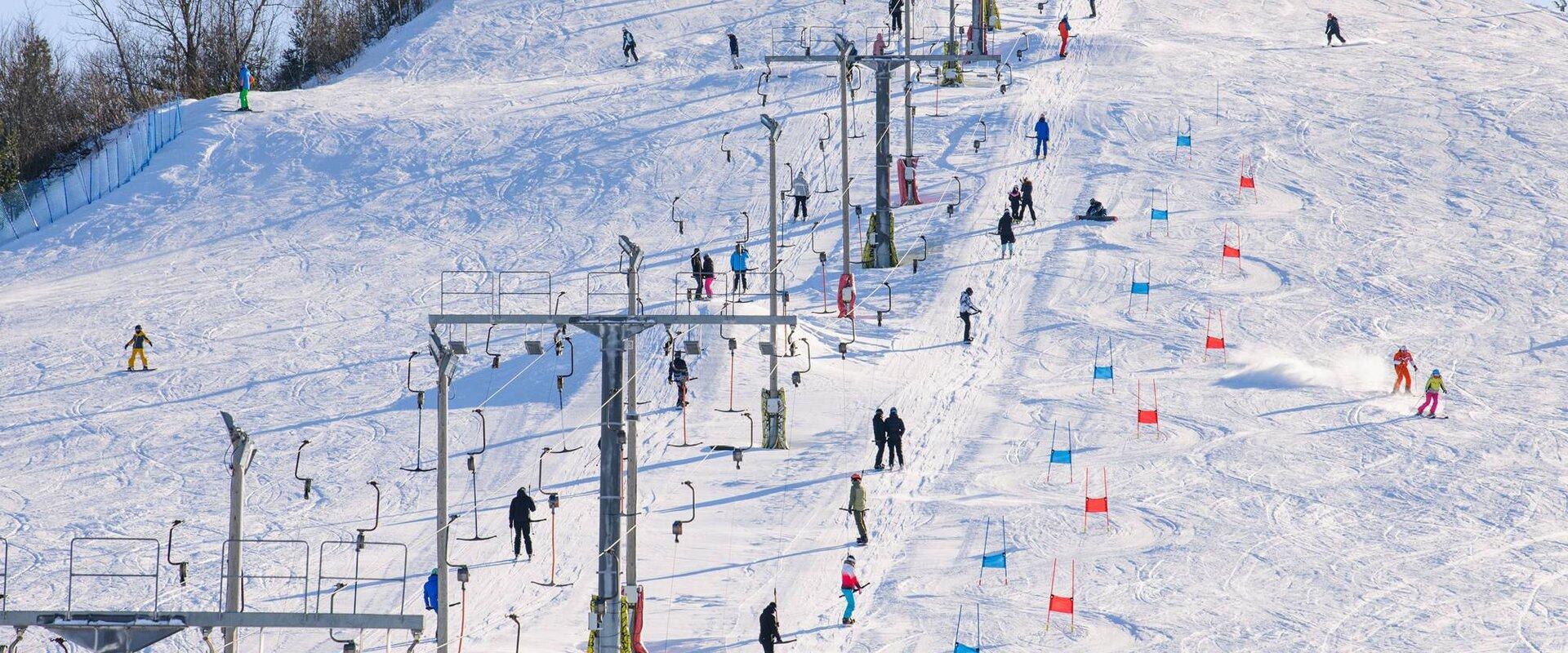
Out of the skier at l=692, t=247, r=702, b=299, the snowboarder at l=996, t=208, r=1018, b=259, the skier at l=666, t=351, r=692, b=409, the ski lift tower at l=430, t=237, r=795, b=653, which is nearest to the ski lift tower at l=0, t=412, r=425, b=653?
the ski lift tower at l=430, t=237, r=795, b=653

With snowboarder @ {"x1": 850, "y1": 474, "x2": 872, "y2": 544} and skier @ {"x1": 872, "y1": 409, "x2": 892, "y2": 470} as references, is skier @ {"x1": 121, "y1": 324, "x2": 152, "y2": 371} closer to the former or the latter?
skier @ {"x1": 872, "y1": 409, "x2": 892, "y2": 470}

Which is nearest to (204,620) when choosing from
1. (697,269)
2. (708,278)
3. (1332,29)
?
(708,278)

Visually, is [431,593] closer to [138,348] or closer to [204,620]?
[204,620]

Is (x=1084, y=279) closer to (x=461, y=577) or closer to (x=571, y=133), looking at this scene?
(x=571, y=133)

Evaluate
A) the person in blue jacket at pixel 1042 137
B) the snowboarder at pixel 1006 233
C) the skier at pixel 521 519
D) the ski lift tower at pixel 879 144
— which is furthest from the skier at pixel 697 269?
the person in blue jacket at pixel 1042 137

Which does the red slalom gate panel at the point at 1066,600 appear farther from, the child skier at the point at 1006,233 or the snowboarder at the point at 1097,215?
the snowboarder at the point at 1097,215

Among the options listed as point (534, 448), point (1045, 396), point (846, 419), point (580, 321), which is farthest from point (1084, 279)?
point (580, 321)

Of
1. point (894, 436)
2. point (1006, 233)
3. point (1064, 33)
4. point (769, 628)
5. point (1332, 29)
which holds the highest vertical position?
point (1332, 29)
